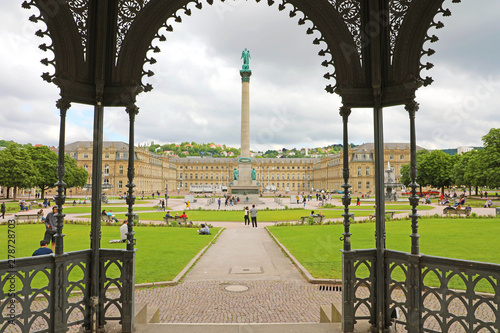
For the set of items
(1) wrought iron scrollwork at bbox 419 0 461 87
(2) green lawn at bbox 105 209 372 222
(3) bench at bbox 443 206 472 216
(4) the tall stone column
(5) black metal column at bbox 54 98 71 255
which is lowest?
(2) green lawn at bbox 105 209 372 222

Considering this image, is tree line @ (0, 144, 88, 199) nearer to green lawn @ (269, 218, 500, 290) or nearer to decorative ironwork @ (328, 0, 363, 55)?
green lawn @ (269, 218, 500, 290)

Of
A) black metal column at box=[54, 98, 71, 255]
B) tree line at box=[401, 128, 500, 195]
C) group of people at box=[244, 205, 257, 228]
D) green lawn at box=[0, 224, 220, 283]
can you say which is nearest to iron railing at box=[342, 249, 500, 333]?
black metal column at box=[54, 98, 71, 255]

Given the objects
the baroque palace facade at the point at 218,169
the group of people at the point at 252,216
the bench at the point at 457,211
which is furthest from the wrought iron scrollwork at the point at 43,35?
the baroque palace facade at the point at 218,169

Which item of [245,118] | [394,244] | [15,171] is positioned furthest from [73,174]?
[394,244]

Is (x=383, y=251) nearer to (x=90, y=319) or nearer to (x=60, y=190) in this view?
(x=90, y=319)

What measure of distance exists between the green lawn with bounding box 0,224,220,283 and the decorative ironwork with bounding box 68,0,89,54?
23.6ft

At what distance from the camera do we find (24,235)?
19.4m

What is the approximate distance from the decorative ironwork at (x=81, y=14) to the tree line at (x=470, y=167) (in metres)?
60.3

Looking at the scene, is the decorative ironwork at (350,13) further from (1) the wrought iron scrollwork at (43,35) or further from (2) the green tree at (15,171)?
(2) the green tree at (15,171)

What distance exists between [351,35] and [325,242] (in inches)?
508

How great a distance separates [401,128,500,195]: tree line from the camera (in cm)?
5331

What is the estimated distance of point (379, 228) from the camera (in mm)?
5703

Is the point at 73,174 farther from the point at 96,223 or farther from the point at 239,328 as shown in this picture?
the point at 239,328

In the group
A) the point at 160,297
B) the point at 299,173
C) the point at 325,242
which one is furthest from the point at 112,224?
→ the point at 299,173
